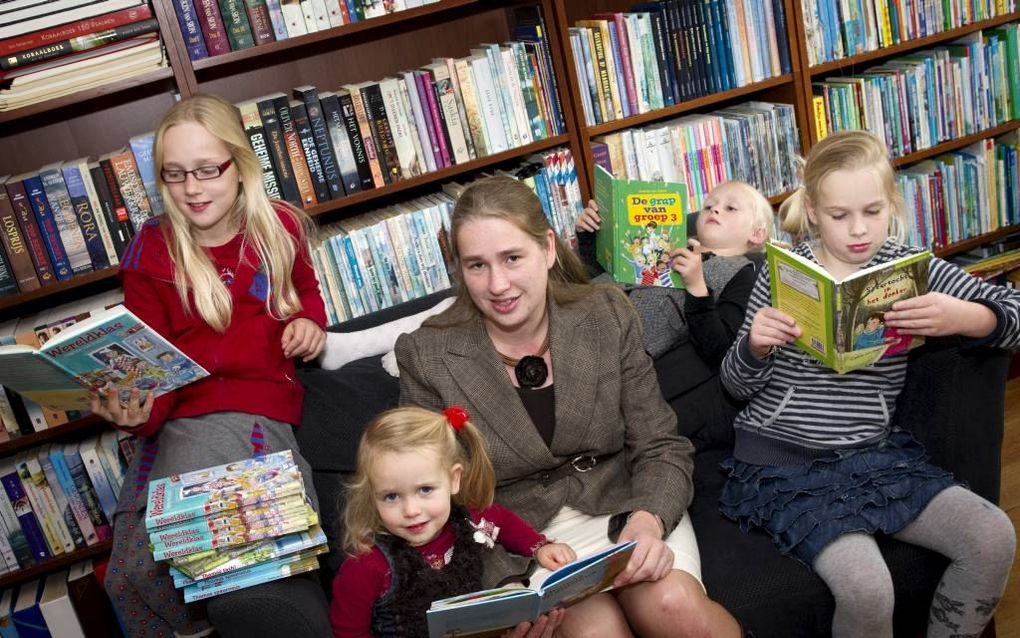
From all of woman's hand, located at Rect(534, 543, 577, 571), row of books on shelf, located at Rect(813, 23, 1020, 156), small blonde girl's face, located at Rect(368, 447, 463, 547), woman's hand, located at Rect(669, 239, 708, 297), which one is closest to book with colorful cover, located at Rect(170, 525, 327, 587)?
small blonde girl's face, located at Rect(368, 447, 463, 547)

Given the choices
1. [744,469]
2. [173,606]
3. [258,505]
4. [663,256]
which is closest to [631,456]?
[744,469]

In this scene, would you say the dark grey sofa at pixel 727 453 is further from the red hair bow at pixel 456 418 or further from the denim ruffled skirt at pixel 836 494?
the red hair bow at pixel 456 418

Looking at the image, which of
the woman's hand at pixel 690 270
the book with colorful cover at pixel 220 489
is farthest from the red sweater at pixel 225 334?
the woman's hand at pixel 690 270

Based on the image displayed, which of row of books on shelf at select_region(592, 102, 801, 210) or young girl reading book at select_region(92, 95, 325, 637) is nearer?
young girl reading book at select_region(92, 95, 325, 637)

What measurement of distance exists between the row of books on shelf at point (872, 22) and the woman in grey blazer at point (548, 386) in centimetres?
148

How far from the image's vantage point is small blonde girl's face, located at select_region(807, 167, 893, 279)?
76.2 inches

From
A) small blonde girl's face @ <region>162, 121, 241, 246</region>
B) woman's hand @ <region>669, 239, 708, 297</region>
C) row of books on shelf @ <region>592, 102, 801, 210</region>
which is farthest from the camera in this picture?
row of books on shelf @ <region>592, 102, 801, 210</region>

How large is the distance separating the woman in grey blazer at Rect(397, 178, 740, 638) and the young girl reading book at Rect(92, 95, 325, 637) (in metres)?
0.35

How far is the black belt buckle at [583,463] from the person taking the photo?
199 centimetres

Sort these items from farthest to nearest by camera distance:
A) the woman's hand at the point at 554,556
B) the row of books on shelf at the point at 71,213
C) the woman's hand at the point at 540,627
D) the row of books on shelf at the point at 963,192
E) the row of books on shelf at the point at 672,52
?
the row of books on shelf at the point at 963,192, the row of books on shelf at the point at 672,52, the row of books on shelf at the point at 71,213, the woman's hand at the point at 554,556, the woman's hand at the point at 540,627

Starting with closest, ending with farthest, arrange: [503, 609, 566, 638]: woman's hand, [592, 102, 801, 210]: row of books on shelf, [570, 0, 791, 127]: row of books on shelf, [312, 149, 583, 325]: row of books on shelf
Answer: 1. [503, 609, 566, 638]: woman's hand
2. [312, 149, 583, 325]: row of books on shelf
3. [570, 0, 791, 127]: row of books on shelf
4. [592, 102, 801, 210]: row of books on shelf

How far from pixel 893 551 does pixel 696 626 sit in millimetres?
469

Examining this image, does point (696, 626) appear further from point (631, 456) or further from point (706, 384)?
point (706, 384)

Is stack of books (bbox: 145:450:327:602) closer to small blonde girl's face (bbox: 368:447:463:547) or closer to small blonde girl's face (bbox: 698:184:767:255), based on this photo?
small blonde girl's face (bbox: 368:447:463:547)
